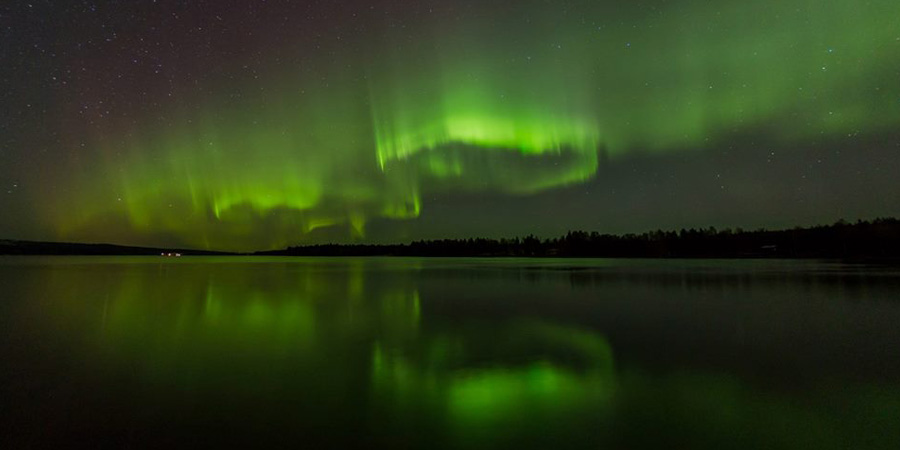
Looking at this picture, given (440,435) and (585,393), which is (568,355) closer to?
(585,393)

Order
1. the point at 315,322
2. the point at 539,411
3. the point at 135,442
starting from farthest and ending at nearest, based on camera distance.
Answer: the point at 315,322 < the point at 539,411 < the point at 135,442

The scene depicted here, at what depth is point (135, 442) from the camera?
634 cm

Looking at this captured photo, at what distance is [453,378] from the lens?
9688 millimetres

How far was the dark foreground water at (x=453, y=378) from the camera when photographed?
22.2ft

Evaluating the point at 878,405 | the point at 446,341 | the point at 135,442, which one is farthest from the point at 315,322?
the point at 878,405

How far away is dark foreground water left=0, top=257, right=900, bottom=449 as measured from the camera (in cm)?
676

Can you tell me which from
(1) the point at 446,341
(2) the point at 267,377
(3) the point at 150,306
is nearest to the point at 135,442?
(2) the point at 267,377

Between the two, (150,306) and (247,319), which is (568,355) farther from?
(150,306)

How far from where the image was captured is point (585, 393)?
28.4ft

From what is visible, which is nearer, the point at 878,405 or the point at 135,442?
the point at 135,442

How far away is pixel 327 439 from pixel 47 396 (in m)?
5.84

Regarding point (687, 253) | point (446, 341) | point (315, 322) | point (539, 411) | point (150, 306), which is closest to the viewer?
point (539, 411)

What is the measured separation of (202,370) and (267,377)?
1695mm

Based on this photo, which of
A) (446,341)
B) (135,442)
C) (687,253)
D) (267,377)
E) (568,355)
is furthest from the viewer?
(687,253)
